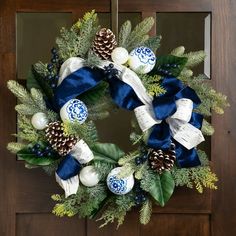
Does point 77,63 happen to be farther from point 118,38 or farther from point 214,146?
point 214,146

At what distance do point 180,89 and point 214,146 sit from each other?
0.84 feet

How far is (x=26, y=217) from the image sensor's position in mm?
1225

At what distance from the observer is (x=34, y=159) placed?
0.99m

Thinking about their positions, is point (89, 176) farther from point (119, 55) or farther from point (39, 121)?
point (119, 55)

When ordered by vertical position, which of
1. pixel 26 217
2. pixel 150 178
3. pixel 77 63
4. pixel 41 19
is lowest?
pixel 26 217

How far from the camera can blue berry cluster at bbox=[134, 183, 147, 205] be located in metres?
1.04

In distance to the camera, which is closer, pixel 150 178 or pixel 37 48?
pixel 150 178

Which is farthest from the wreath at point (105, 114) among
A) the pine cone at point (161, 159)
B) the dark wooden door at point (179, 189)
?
the dark wooden door at point (179, 189)

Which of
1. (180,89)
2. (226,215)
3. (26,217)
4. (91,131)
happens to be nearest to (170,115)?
(180,89)

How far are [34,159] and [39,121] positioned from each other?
0.08 meters

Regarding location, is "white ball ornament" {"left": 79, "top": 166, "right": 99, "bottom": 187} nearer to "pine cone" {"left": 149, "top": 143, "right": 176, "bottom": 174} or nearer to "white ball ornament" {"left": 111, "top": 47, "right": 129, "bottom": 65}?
"pine cone" {"left": 149, "top": 143, "right": 176, "bottom": 174}

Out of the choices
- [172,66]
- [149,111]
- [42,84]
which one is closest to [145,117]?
[149,111]

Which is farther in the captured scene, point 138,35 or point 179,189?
point 179,189

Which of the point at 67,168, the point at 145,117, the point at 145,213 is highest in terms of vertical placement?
the point at 145,117
